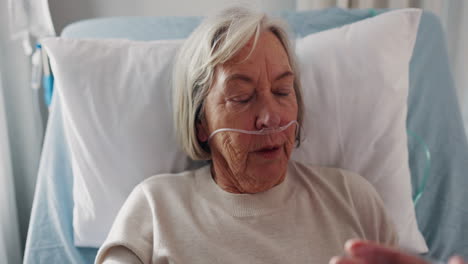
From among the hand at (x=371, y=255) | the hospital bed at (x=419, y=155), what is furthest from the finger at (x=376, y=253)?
the hospital bed at (x=419, y=155)

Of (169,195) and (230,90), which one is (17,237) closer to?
(169,195)

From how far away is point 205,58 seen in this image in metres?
1.16

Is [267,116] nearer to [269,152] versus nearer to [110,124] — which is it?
[269,152]

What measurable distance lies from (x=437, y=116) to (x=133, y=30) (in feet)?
3.26

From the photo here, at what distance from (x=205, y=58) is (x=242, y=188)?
1.03ft

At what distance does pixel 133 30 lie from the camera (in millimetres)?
1666

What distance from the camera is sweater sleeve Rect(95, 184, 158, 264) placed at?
1113 millimetres

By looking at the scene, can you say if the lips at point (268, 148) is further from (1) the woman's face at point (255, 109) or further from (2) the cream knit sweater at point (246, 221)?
(2) the cream knit sweater at point (246, 221)

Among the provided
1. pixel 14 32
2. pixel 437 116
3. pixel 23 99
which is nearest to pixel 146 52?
pixel 14 32

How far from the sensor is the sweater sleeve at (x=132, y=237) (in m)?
1.11

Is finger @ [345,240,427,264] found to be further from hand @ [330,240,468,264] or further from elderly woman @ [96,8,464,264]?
elderly woman @ [96,8,464,264]

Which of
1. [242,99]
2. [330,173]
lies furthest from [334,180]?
[242,99]

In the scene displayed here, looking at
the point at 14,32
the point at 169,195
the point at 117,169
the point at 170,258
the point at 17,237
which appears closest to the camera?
the point at 170,258

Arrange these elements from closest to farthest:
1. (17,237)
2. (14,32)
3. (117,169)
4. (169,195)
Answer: (169,195) → (117,169) → (14,32) → (17,237)
